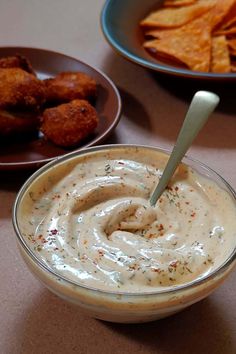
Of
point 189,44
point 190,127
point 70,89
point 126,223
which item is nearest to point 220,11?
point 189,44

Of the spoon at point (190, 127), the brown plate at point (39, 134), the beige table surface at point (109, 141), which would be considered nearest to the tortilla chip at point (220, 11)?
the beige table surface at point (109, 141)

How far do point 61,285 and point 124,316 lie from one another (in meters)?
0.09

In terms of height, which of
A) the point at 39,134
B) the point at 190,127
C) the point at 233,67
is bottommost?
the point at 39,134

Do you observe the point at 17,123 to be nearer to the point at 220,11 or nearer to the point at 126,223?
the point at 126,223

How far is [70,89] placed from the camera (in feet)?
4.56

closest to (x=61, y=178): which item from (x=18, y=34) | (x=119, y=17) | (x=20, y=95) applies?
(x=20, y=95)

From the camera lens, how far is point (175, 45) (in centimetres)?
156

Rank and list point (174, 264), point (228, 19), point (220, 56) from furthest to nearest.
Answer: point (228, 19)
point (220, 56)
point (174, 264)

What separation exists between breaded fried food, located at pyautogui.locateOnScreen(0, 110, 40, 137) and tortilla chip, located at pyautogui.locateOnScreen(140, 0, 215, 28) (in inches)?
22.7

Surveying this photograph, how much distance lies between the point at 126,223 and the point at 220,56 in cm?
79

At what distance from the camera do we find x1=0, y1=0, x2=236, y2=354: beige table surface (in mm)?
861

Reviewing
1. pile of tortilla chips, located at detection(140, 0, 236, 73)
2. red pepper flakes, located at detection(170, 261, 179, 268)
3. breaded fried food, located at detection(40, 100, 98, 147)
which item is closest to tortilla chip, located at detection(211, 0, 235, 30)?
pile of tortilla chips, located at detection(140, 0, 236, 73)

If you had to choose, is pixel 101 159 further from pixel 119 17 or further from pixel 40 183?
pixel 119 17

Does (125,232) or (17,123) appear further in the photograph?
(17,123)
